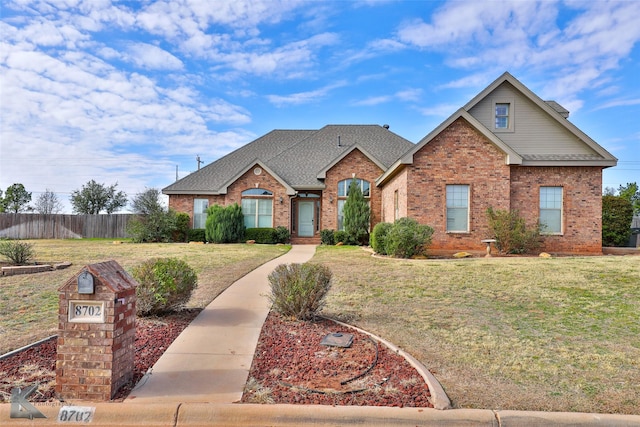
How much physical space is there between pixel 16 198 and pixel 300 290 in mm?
54868

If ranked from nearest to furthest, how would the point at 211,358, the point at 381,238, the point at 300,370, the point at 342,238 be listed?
the point at 300,370
the point at 211,358
the point at 381,238
the point at 342,238

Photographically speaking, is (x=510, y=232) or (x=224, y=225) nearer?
(x=510, y=232)

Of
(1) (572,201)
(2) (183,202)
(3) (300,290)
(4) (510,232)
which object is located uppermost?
(2) (183,202)

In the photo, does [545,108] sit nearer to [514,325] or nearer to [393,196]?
[393,196]

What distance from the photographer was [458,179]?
16141mm

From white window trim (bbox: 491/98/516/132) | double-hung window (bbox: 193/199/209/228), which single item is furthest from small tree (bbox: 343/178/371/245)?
double-hung window (bbox: 193/199/209/228)

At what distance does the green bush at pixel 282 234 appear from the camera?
22.5 m

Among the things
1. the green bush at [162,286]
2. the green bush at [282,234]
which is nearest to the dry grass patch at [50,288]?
the green bush at [162,286]

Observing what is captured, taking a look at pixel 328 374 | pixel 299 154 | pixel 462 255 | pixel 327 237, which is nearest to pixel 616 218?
pixel 462 255

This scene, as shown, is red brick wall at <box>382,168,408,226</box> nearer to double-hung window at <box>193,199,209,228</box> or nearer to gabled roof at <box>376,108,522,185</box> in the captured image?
gabled roof at <box>376,108,522,185</box>

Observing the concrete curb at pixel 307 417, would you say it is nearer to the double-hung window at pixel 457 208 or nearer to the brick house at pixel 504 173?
the brick house at pixel 504 173

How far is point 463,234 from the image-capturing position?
1614 centimetres

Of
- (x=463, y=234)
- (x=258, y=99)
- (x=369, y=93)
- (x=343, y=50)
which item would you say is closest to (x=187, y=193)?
(x=258, y=99)

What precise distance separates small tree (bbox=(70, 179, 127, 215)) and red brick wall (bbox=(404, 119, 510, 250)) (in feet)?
117
